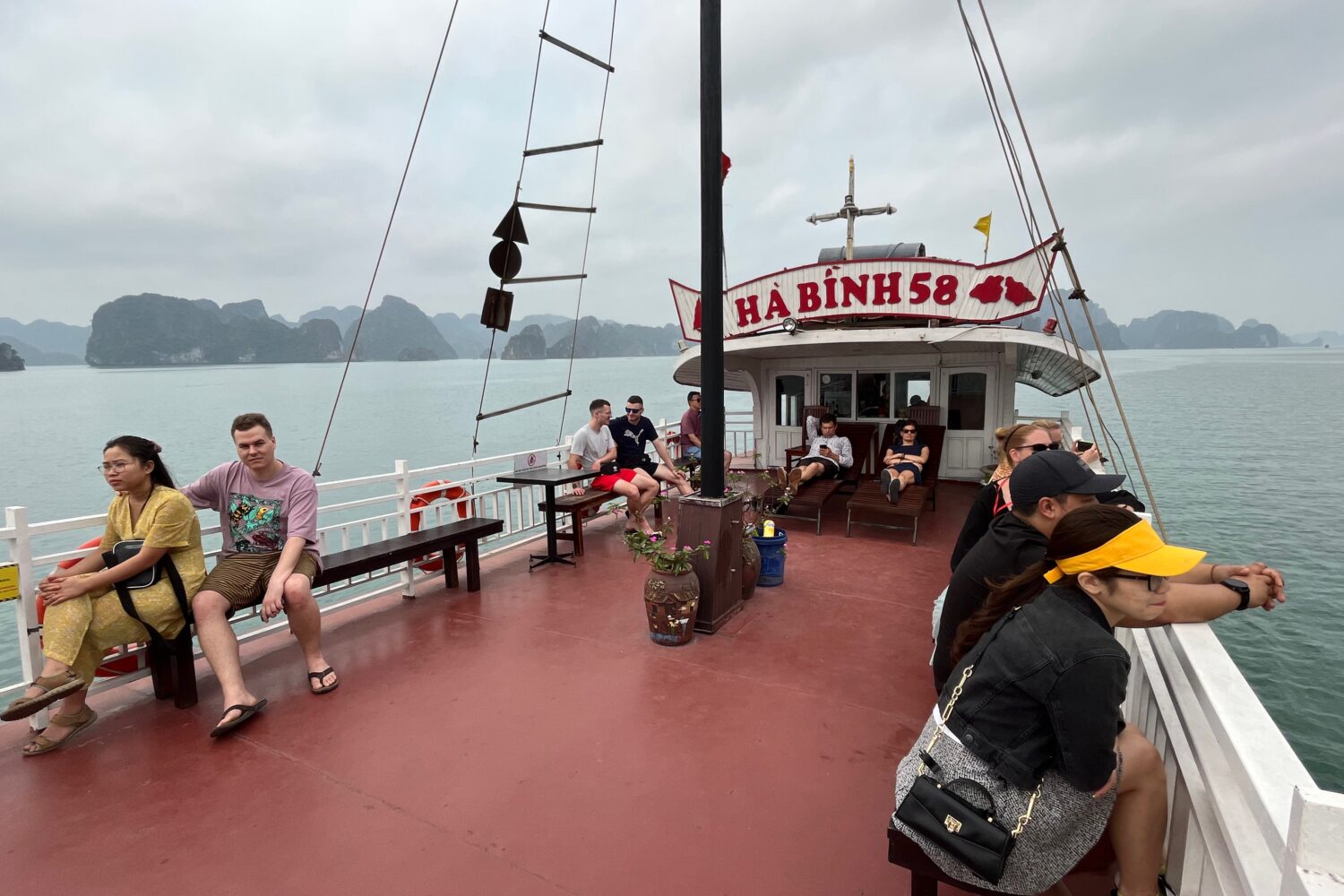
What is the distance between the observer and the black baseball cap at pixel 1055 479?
2.06 m

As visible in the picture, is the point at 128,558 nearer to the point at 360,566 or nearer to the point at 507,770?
the point at 360,566

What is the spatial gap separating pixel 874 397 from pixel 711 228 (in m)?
5.87

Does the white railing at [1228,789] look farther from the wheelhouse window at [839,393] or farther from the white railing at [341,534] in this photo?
the wheelhouse window at [839,393]

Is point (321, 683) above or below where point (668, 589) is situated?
below

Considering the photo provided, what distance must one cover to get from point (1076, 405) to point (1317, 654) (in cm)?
6167

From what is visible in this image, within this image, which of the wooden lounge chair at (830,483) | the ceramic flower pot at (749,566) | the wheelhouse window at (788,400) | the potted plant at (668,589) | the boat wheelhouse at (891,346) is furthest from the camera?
the wheelhouse window at (788,400)

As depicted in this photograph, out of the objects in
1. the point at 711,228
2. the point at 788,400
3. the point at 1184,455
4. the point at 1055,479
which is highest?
the point at 711,228

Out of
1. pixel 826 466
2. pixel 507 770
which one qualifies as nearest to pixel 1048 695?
pixel 507 770

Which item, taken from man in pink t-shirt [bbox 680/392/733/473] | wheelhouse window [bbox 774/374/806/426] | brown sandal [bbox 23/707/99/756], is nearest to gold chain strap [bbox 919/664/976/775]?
brown sandal [bbox 23/707/99/756]

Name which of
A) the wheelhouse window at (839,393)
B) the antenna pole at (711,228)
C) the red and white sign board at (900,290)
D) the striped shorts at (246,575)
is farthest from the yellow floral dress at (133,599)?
the wheelhouse window at (839,393)

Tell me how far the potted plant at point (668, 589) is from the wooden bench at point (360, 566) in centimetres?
156

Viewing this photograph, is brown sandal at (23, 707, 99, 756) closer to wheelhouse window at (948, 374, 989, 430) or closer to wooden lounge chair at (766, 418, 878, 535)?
wooden lounge chair at (766, 418, 878, 535)

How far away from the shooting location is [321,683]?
11.3ft

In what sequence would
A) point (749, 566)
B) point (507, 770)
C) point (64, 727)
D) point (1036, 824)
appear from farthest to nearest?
point (749, 566) < point (64, 727) < point (507, 770) < point (1036, 824)
